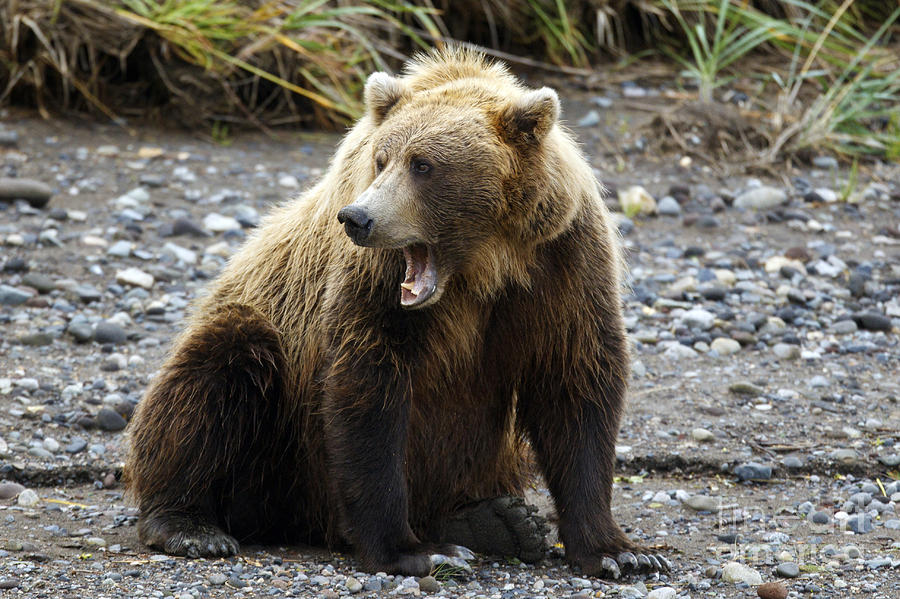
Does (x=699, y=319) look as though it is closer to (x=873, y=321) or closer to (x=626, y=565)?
(x=873, y=321)

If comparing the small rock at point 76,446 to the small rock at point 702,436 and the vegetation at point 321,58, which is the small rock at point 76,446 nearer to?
the small rock at point 702,436

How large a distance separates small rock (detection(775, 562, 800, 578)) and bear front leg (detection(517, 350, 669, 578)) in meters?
0.41

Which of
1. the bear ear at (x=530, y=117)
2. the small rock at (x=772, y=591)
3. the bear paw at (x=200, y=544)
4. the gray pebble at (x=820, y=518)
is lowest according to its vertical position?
the bear paw at (x=200, y=544)

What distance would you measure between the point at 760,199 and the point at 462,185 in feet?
17.9

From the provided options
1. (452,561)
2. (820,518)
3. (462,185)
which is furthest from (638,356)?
(462,185)

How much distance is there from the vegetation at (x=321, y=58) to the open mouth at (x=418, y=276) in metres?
5.58

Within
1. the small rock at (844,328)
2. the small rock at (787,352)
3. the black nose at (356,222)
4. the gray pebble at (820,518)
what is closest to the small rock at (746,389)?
the small rock at (787,352)

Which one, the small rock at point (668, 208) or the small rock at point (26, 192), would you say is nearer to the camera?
the small rock at point (26, 192)

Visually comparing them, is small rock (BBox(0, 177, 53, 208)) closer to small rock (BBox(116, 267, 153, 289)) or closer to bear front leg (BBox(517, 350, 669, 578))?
small rock (BBox(116, 267, 153, 289))

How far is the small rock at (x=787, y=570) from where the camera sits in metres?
4.28

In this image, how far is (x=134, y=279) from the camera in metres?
7.59

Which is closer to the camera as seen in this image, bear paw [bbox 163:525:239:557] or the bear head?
the bear head

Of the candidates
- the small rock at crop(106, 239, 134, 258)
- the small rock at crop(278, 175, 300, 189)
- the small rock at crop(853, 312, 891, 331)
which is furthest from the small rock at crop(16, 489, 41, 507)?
the small rock at crop(853, 312, 891, 331)

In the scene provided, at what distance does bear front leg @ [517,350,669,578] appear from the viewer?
4.51m
